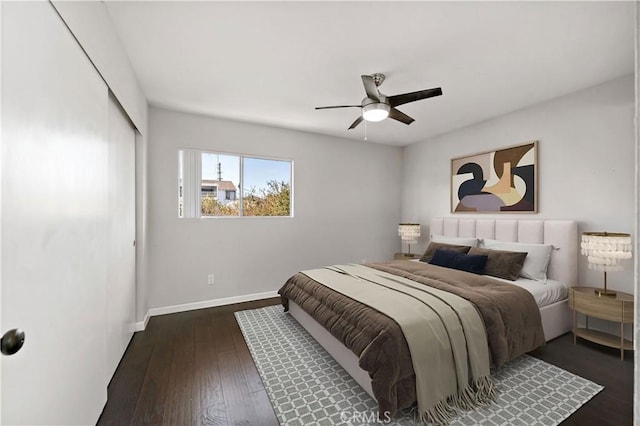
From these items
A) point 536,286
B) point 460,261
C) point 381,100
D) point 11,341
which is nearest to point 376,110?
point 381,100

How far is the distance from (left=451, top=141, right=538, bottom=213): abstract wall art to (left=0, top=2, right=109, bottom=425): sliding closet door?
4338mm

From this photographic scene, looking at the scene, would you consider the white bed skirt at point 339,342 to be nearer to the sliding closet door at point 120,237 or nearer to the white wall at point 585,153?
the white wall at point 585,153

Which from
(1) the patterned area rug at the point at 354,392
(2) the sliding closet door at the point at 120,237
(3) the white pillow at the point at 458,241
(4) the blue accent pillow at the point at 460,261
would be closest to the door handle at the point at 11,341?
(2) the sliding closet door at the point at 120,237

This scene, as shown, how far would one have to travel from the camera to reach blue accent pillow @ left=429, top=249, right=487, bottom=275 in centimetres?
306

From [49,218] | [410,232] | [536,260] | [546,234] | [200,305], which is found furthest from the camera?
[410,232]

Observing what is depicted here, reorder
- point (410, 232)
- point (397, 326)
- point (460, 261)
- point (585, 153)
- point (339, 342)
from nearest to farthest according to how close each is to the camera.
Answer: point (397, 326), point (339, 342), point (585, 153), point (460, 261), point (410, 232)

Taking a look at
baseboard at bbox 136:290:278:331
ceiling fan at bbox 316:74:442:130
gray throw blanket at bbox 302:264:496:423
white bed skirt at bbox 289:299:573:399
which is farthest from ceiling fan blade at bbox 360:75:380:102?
baseboard at bbox 136:290:278:331

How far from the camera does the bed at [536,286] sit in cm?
203

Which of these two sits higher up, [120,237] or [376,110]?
[376,110]

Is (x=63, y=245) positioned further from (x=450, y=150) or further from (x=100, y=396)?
(x=450, y=150)

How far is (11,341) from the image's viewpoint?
31.6 inches

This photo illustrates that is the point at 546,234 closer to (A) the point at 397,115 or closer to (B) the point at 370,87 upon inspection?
(A) the point at 397,115

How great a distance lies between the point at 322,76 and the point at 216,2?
1.12 m

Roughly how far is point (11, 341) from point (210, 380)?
156cm
